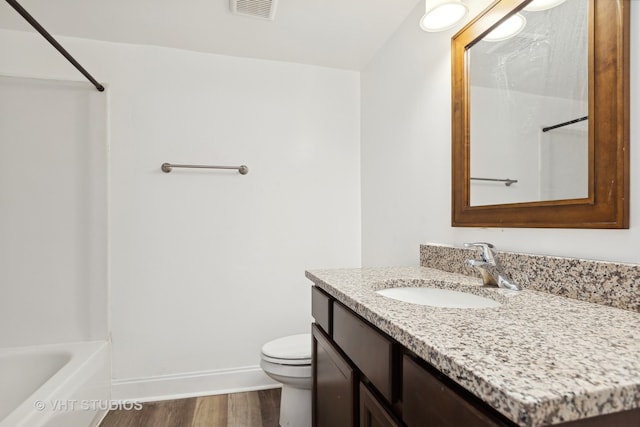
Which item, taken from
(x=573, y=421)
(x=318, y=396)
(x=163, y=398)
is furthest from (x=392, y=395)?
(x=163, y=398)

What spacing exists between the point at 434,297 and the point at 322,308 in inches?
15.6

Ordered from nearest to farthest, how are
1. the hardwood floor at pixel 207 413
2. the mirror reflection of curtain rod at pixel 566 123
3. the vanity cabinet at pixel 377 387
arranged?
the vanity cabinet at pixel 377 387, the mirror reflection of curtain rod at pixel 566 123, the hardwood floor at pixel 207 413

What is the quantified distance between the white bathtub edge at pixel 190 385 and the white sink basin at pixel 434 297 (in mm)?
1392

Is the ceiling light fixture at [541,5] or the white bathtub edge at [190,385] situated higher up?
the ceiling light fixture at [541,5]

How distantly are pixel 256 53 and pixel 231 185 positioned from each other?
0.86m

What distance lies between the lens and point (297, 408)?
5.41 feet

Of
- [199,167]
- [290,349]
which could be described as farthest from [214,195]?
[290,349]

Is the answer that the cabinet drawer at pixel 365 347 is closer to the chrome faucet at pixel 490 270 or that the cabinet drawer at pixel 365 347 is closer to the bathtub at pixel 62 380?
the chrome faucet at pixel 490 270

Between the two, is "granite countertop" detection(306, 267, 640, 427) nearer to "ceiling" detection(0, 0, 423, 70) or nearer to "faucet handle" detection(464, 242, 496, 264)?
"faucet handle" detection(464, 242, 496, 264)

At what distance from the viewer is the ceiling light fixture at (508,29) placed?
111 cm

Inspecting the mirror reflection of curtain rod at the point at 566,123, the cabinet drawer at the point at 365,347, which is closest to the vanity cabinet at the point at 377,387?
the cabinet drawer at the point at 365,347

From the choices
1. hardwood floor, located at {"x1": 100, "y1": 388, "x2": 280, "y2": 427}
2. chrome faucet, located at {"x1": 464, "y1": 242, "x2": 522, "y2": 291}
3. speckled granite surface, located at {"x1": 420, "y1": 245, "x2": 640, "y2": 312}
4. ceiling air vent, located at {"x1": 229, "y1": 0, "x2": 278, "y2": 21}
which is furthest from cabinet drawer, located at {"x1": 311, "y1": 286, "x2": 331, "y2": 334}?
ceiling air vent, located at {"x1": 229, "y1": 0, "x2": 278, "y2": 21}

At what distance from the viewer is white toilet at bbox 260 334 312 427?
1.58m

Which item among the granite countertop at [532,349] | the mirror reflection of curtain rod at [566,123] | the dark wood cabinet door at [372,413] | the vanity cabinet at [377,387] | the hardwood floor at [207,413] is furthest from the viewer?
the hardwood floor at [207,413]
